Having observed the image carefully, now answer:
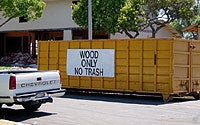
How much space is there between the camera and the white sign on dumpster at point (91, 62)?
1738 cm

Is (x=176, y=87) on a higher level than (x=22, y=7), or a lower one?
lower

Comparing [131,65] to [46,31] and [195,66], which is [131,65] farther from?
[46,31]

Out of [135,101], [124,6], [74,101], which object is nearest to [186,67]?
[135,101]

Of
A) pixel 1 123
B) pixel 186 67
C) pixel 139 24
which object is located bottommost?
pixel 1 123

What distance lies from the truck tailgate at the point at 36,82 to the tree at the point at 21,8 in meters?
21.4

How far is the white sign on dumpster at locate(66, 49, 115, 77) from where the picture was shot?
1738cm

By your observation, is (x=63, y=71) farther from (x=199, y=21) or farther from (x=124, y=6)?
(x=199, y=21)

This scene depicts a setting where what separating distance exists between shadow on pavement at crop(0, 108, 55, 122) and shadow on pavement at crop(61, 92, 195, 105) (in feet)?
13.0

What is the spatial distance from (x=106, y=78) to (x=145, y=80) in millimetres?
1928

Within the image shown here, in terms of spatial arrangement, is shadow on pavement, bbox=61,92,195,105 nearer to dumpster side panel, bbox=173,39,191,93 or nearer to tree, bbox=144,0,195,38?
dumpster side panel, bbox=173,39,191,93

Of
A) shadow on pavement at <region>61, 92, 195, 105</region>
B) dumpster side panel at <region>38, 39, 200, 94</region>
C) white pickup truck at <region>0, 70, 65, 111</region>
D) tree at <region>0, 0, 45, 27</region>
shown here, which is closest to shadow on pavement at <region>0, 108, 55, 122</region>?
white pickup truck at <region>0, 70, 65, 111</region>

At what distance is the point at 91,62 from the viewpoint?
1795 centimetres

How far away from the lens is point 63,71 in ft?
61.7

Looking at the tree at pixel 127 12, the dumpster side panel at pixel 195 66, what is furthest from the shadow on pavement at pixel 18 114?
the tree at pixel 127 12
